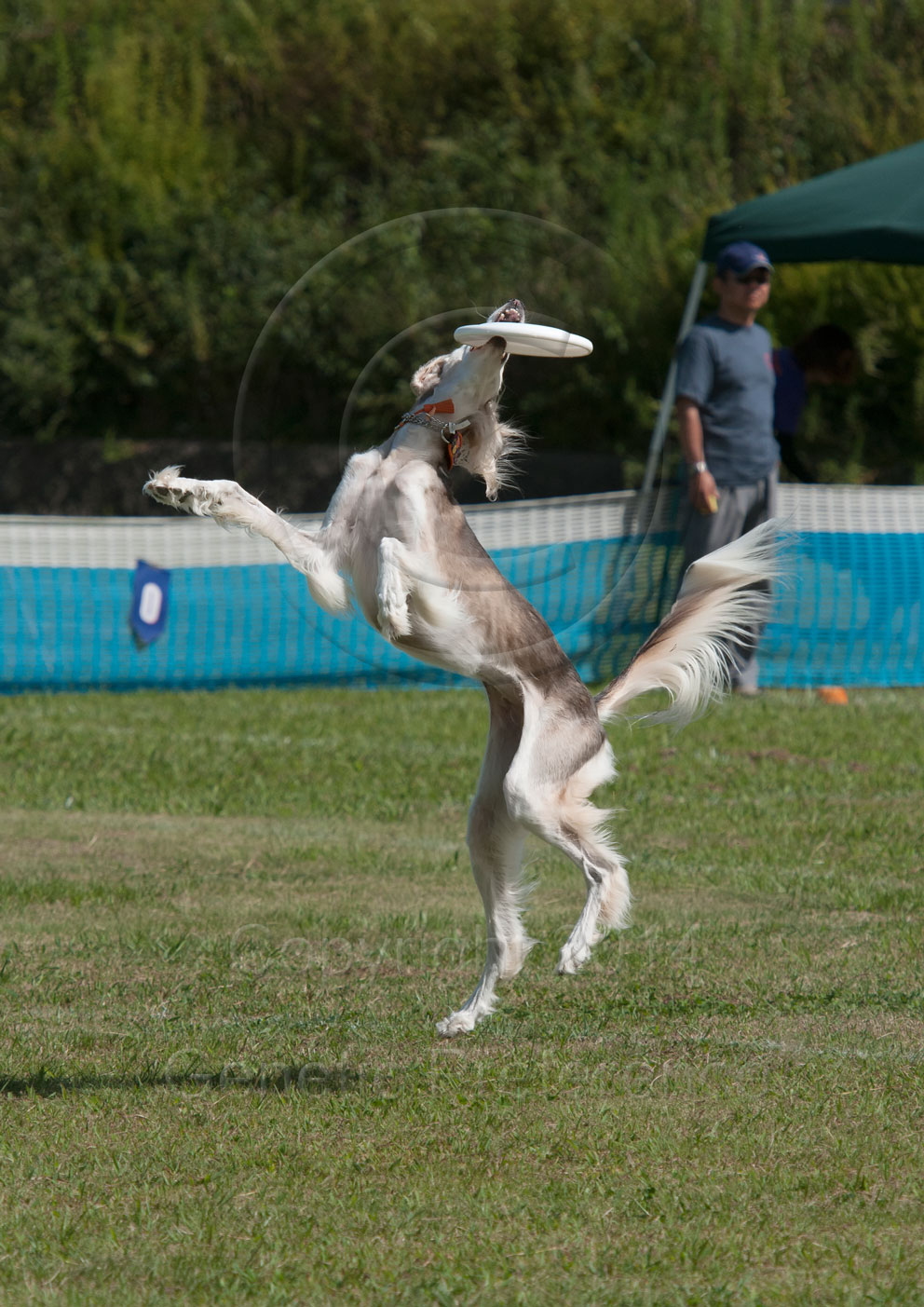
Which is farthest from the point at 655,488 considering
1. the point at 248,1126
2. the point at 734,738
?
the point at 734,738

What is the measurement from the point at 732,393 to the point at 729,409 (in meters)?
0.10

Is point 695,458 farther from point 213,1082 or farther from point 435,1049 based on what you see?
point 213,1082

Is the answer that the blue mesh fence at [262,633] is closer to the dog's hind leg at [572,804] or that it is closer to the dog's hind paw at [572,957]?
the dog's hind leg at [572,804]

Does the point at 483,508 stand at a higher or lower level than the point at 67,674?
higher

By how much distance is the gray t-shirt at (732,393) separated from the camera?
8.80 metres

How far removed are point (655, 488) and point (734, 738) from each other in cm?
409

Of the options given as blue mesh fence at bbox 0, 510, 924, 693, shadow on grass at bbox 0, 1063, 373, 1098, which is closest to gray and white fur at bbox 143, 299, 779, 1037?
shadow on grass at bbox 0, 1063, 373, 1098

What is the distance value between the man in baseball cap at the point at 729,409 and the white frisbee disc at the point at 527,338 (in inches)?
164

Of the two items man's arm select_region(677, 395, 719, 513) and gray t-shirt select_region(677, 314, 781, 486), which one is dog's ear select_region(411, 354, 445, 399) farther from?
gray t-shirt select_region(677, 314, 781, 486)

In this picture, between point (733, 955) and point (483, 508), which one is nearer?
point (483, 508)

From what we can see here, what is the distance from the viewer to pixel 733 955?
5320mm

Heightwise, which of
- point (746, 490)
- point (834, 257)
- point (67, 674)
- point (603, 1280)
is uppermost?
point (834, 257)

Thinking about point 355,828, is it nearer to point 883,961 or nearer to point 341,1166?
point 883,961

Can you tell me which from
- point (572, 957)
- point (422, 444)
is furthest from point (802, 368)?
point (572, 957)
